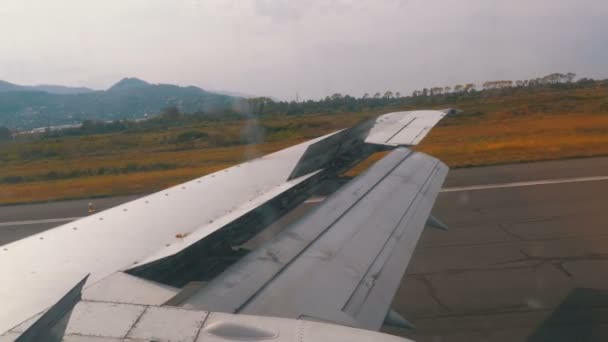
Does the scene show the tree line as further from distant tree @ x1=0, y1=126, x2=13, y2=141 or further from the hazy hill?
the hazy hill

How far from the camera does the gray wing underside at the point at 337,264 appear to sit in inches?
94.1

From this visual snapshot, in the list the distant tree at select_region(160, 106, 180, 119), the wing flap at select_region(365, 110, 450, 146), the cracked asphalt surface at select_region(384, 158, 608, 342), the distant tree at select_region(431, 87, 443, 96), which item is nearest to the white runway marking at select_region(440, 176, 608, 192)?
the cracked asphalt surface at select_region(384, 158, 608, 342)

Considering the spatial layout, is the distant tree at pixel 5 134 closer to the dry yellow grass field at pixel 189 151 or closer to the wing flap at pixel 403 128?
the dry yellow grass field at pixel 189 151

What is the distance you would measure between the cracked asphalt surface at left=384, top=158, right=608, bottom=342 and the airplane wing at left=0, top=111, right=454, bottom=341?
1.25m

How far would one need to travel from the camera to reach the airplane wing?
2.31 metres

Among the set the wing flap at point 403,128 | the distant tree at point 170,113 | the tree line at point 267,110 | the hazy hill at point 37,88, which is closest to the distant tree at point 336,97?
the tree line at point 267,110

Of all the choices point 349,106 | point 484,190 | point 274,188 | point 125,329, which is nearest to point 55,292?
point 125,329

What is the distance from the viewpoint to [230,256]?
3.42 metres

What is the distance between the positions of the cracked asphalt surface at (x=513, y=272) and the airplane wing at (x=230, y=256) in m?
1.25

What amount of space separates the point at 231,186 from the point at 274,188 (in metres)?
0.52

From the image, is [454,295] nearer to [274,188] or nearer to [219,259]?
[274,188]

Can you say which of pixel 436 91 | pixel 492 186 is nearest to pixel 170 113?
pixel 492 186

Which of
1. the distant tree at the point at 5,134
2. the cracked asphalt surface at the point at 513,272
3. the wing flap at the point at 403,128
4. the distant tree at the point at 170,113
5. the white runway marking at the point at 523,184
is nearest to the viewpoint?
the cracked asphalt surface at the point at 513,272

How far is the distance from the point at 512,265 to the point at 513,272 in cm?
24
